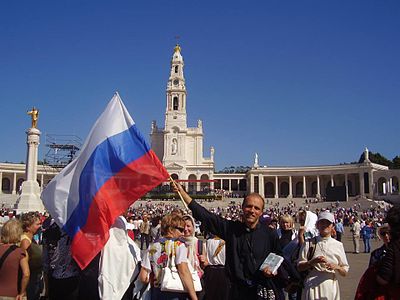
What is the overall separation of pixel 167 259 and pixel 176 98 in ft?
261

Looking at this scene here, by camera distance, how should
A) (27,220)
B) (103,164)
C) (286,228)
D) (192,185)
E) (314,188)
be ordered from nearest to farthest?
(103,164)
(27,220)
(286,228)
(192,185)
(314,188)

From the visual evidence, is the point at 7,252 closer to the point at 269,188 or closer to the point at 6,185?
the point at 6,185

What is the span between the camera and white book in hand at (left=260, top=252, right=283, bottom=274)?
3959mm

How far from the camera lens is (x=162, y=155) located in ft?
285

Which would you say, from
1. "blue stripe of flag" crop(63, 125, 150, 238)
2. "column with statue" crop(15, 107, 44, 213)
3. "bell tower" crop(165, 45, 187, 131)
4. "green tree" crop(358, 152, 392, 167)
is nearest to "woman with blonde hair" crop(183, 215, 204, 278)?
"blue stripe of flag" crop(63, 125, 150, 238)

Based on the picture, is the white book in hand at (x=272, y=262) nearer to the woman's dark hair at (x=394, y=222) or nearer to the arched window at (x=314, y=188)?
the woman's dark hair at (x=394, y=222)

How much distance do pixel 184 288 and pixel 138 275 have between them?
76 cm

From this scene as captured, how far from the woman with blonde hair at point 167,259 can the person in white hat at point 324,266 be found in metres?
1.36

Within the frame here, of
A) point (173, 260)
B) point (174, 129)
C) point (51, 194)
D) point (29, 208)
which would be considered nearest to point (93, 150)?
point (51, 194)

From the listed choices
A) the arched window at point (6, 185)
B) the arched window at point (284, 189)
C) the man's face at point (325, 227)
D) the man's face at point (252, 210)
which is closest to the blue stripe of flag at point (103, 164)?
the man's face at point (252, 210)

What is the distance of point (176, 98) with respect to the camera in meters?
83.8

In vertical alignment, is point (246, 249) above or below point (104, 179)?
below

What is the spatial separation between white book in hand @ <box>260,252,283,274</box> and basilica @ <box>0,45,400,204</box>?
69325 millimetres

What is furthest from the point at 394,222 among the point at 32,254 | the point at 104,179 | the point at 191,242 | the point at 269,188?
the point at 269,188
